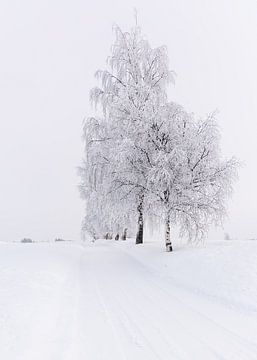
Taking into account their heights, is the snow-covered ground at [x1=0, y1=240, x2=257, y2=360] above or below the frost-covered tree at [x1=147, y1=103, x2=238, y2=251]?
below

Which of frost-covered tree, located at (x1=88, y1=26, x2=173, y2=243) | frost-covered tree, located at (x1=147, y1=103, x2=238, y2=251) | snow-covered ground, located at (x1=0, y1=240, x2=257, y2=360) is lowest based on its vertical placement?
snow-covered ground, located at (x1=0, y1=240, x2=257, y2=360)

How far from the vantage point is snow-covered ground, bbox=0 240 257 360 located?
551cm

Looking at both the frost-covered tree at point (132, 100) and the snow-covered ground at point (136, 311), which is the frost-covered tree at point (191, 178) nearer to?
the frost-covered tree at point (132, 100)

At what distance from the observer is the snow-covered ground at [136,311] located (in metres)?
5.51

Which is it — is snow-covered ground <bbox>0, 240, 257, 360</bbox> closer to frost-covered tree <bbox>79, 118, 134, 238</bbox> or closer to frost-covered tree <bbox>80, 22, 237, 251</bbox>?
frost-covered tree <bbox>80, 22, 237, 251</bbox>

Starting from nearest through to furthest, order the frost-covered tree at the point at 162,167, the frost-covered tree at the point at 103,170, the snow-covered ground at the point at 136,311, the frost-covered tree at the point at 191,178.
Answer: the snow-covered ground at the point at 136,311
the frost-covered tree at the point at 191,178
the frost-covered tree at the point at 162,167
the frost-covered tree at the point at 103,170

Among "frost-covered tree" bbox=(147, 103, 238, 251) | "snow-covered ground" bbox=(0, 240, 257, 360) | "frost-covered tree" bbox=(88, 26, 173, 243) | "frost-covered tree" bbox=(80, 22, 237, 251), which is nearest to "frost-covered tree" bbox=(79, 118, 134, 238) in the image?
"frost-covered tree" bbox=(80, 22, 237, 251)

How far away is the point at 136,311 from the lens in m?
8.13

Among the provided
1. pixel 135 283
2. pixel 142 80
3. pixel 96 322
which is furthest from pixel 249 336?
pixel 142 80

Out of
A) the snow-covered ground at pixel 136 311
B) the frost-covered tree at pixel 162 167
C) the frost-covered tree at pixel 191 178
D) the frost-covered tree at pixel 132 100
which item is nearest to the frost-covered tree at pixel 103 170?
the frost-covered tree at pixel 162 167

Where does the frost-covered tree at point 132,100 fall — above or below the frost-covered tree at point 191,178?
above

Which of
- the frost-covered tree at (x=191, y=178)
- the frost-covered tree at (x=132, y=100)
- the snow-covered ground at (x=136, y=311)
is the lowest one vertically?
the snow-covered ground at (x=136, y=311)

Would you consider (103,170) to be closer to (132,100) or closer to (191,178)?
(132,100)

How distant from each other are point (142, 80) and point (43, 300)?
A: 63.2ft
